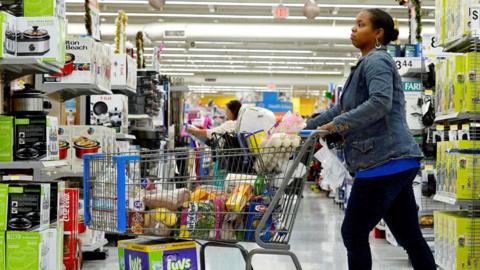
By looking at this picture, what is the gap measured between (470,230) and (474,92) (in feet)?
2.82

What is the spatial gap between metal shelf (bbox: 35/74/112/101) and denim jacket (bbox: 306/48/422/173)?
110 inches

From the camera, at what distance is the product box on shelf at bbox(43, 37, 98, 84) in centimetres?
540

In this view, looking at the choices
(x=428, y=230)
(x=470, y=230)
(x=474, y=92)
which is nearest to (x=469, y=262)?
(x=470, y=230)

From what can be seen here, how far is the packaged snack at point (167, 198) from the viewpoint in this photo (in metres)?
3.03

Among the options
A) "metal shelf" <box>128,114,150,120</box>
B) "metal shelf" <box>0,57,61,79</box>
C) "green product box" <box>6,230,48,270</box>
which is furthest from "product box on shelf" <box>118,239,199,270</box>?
"metal shelf" <box>128,114,150,120</box>

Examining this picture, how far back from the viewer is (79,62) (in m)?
5.44

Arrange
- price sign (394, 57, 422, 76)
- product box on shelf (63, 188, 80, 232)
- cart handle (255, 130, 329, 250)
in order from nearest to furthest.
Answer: cart handle (255, 130, 329, 250) → product box on shelf (63, 188, 80, 232) → price sign (394, 57, 422, 76)

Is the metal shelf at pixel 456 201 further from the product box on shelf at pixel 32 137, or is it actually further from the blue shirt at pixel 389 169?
the product box on shelf at pixel 32 137

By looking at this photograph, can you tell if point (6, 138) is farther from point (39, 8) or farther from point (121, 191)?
point (121, 191)

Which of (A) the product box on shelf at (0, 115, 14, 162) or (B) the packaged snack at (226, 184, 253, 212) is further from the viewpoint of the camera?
(A) the product box on shelf at (0, 115, 14, 162)

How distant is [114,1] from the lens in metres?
14.8

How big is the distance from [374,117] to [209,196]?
31.4 inches

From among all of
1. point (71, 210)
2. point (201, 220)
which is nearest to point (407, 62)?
point (71, 210)

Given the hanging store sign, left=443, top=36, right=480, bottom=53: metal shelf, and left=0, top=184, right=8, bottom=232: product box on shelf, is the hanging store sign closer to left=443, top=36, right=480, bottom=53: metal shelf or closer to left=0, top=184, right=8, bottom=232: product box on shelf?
left=443, top=36, right=480, bottom=53: metal shelf
